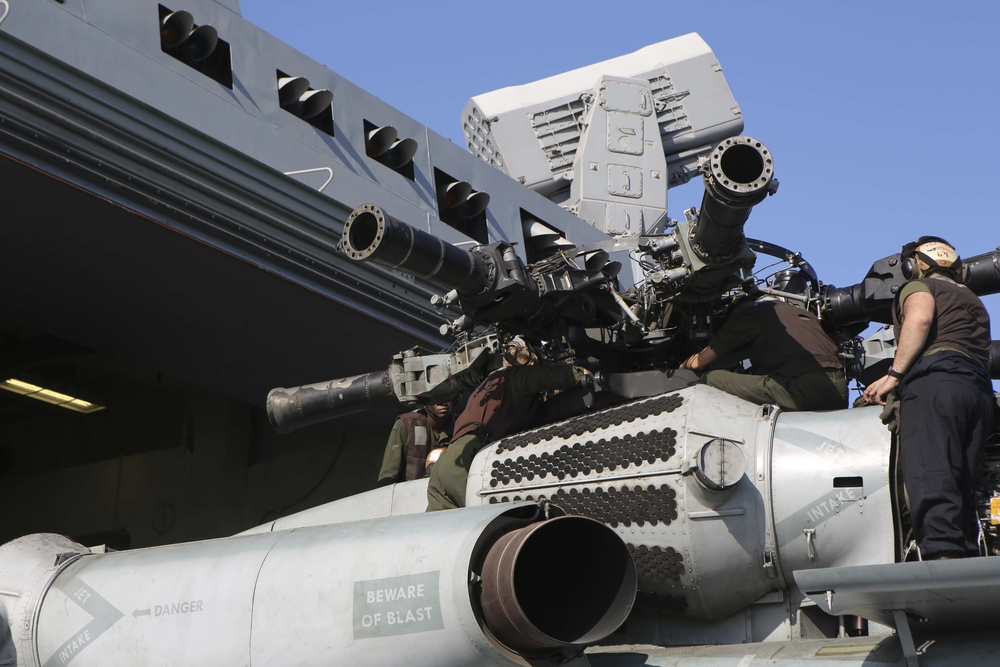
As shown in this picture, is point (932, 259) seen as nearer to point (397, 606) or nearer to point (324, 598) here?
point (397, 606)

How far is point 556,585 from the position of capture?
5.50 metres

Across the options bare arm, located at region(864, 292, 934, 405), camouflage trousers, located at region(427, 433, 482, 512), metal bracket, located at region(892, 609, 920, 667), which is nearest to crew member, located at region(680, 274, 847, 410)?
bare arm, located at region(864, 292, 934, 405)

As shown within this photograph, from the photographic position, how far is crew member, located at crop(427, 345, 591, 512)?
659cm

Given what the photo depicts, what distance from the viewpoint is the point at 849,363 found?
23.3ft

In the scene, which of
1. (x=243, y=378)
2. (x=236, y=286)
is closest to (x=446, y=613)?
(x=236, y=286)

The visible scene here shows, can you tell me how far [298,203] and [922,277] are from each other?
7.80 m

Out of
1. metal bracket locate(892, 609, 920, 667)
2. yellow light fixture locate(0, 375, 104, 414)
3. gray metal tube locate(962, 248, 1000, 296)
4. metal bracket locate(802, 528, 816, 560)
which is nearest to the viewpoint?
metal bracket locate(892, 609, 920, 667)

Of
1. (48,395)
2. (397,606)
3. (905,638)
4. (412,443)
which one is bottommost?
(905,638)

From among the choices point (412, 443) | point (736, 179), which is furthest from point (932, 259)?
point (412, 443)

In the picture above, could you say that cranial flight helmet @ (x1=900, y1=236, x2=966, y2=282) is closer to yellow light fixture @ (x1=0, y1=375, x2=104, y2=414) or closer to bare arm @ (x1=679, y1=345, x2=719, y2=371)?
bare arm @ (x1=679, y1=345, x2=719, y2=371)

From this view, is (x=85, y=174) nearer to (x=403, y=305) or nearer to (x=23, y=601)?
(x=403, y=305)

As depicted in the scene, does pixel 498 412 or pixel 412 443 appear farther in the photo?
pixel 412 443

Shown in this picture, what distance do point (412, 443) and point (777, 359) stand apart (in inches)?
131

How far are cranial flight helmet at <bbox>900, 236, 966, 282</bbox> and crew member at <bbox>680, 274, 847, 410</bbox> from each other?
0.73 m
